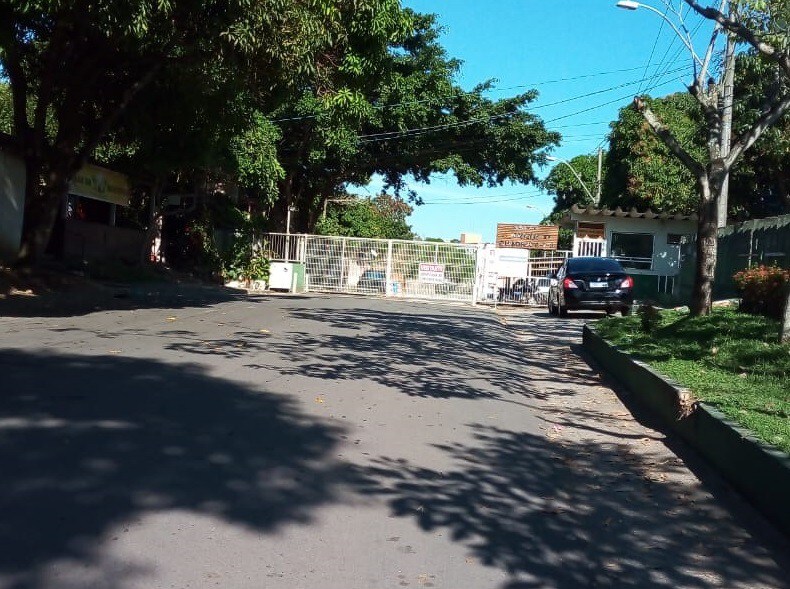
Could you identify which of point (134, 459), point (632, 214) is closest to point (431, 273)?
point (632, 214)

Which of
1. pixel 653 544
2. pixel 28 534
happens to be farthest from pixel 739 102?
pixel 28 534

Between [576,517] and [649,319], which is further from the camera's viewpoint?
[649,319]

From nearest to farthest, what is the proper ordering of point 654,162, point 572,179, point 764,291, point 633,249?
point 764,291
point 633,249
point 654,162
point 572,179

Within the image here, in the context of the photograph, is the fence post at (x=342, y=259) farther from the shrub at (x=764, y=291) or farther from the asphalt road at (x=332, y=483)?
the asphalt road at (x=332, y=483)

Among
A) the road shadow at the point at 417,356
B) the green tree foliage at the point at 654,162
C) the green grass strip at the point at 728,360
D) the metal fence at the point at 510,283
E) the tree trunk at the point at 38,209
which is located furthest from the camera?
the green tree foliage at the point at 654,162

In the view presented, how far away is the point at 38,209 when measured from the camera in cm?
1705

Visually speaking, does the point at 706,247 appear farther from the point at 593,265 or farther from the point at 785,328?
the point at 593,265

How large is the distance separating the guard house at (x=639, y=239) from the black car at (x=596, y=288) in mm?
8676

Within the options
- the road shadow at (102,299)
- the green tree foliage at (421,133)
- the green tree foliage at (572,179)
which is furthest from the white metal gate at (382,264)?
the green tree foliage at (572,179)

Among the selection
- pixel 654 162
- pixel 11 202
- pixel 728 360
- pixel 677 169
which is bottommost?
pixel 728 360

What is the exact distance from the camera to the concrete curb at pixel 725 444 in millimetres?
5453

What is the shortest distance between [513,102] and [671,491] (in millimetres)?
26757

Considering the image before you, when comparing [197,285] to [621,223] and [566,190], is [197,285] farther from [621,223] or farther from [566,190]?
[566,190]

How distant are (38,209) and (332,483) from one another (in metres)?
13.3
